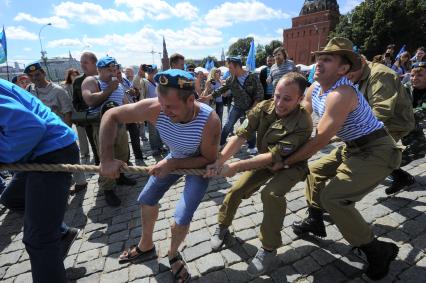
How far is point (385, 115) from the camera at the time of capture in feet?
10.7

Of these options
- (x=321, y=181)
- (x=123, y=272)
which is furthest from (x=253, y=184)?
(x=123, y=272)

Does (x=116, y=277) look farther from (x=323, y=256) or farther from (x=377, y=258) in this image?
(x=377, y=258)

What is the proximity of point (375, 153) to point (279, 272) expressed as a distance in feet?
4.67

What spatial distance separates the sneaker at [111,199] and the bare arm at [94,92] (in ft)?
4.47

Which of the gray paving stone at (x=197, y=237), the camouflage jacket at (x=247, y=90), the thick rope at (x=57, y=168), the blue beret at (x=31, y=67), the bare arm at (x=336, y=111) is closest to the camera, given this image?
the thick rope at (x=57, y=168)

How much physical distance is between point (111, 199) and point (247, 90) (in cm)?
348

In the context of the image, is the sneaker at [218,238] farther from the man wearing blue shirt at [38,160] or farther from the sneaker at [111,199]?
the sneaker at [111,199]

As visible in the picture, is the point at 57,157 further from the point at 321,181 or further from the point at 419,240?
the point at 419,240

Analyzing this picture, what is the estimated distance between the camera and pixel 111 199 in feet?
14.3

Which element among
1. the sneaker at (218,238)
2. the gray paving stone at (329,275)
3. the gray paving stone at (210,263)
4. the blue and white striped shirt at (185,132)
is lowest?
the gray paving stone at (210,263)

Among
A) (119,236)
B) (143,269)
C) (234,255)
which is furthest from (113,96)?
(234,255)

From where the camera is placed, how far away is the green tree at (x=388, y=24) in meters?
35.8

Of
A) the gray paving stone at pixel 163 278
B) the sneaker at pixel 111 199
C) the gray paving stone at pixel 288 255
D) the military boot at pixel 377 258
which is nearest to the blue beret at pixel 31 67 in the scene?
the sneaker at pixel 111 199

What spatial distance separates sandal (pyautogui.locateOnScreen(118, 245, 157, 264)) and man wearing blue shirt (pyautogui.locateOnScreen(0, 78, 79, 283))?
69 centimetres
